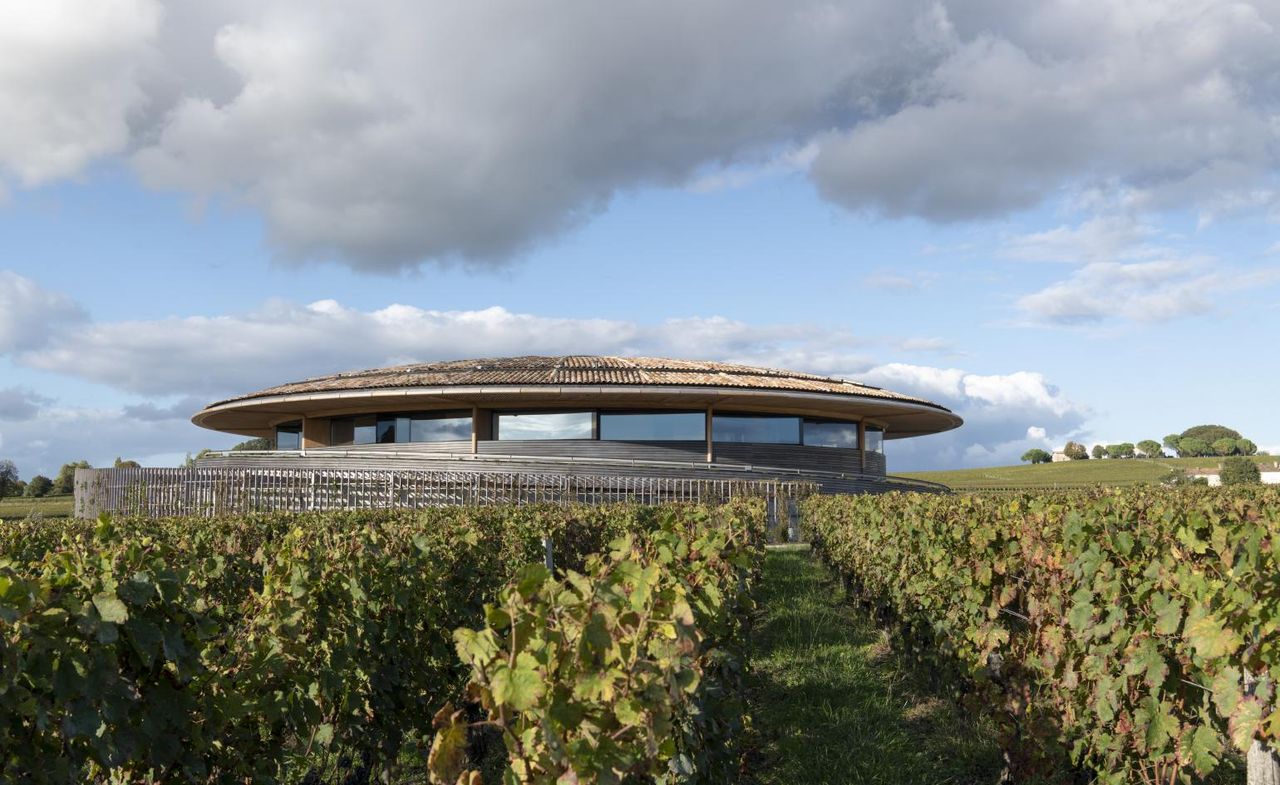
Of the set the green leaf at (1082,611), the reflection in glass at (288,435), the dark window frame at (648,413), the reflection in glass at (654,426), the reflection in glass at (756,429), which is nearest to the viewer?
the green leaf at (1082,611)

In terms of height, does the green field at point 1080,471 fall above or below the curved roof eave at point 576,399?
below

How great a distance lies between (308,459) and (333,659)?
26.7 meters

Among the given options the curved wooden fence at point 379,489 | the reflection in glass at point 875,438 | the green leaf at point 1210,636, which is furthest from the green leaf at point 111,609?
the reflection in glass at point 875,438

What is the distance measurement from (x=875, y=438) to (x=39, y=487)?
172 feet

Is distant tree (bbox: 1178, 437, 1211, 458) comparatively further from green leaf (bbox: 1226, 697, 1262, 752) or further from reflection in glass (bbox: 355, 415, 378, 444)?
green leaf (bbox: 1226, 697, 1262, 752)

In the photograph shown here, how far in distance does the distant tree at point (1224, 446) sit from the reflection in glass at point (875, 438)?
95.2 m

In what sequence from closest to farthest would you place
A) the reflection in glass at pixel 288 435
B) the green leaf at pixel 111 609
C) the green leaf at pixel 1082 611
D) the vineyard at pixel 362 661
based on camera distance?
the vineyard at pixel 362 661 < the green leaf at pixel 111 609 < the green leaf at pixel 1082 611 < the reflection in glass at pixel 288 435

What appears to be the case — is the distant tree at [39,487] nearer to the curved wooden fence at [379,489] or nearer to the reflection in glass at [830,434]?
the curved wooden fence at [379,489]

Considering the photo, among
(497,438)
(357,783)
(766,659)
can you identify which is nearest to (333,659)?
(357,783)

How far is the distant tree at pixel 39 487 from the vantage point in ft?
188

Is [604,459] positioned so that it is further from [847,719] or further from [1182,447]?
[1182,447]

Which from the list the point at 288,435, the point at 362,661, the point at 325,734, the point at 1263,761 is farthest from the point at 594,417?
the point at 1263,761

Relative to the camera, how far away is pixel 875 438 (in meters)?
35.9

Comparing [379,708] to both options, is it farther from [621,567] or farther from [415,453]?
[415,453]
